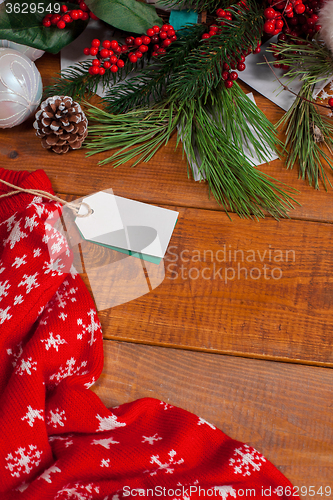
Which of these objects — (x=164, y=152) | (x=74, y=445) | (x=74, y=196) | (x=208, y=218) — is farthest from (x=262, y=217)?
(x=74, y=445)

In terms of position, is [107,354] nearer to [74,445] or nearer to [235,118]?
[74,445]

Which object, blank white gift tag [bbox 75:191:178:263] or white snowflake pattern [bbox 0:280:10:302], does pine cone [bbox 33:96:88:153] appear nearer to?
blank white gift tag [bbox 75:191:178:263]

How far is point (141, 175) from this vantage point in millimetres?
573

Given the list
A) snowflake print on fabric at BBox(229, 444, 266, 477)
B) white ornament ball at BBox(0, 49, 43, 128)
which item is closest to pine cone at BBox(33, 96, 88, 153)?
white ornament ball at BBox(0, 49, 43, 128)

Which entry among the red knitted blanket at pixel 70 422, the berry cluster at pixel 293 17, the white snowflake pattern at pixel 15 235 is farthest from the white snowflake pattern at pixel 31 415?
the berry cluster at pixel 293 17

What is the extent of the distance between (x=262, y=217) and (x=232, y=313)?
16 cm

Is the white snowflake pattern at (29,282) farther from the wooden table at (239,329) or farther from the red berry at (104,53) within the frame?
the red berry at (104,53)

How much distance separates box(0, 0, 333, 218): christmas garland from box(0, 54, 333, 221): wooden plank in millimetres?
17

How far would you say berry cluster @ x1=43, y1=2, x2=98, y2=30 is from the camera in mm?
527

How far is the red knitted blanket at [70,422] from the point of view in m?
0.45

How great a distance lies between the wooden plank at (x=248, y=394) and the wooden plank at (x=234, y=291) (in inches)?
0.8

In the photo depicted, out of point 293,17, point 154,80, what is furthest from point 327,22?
point 154,80

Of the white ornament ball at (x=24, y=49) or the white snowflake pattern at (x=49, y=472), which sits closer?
the white snowflake pattern at (x=49, y=472)

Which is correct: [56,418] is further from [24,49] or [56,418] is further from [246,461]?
[24,49]
